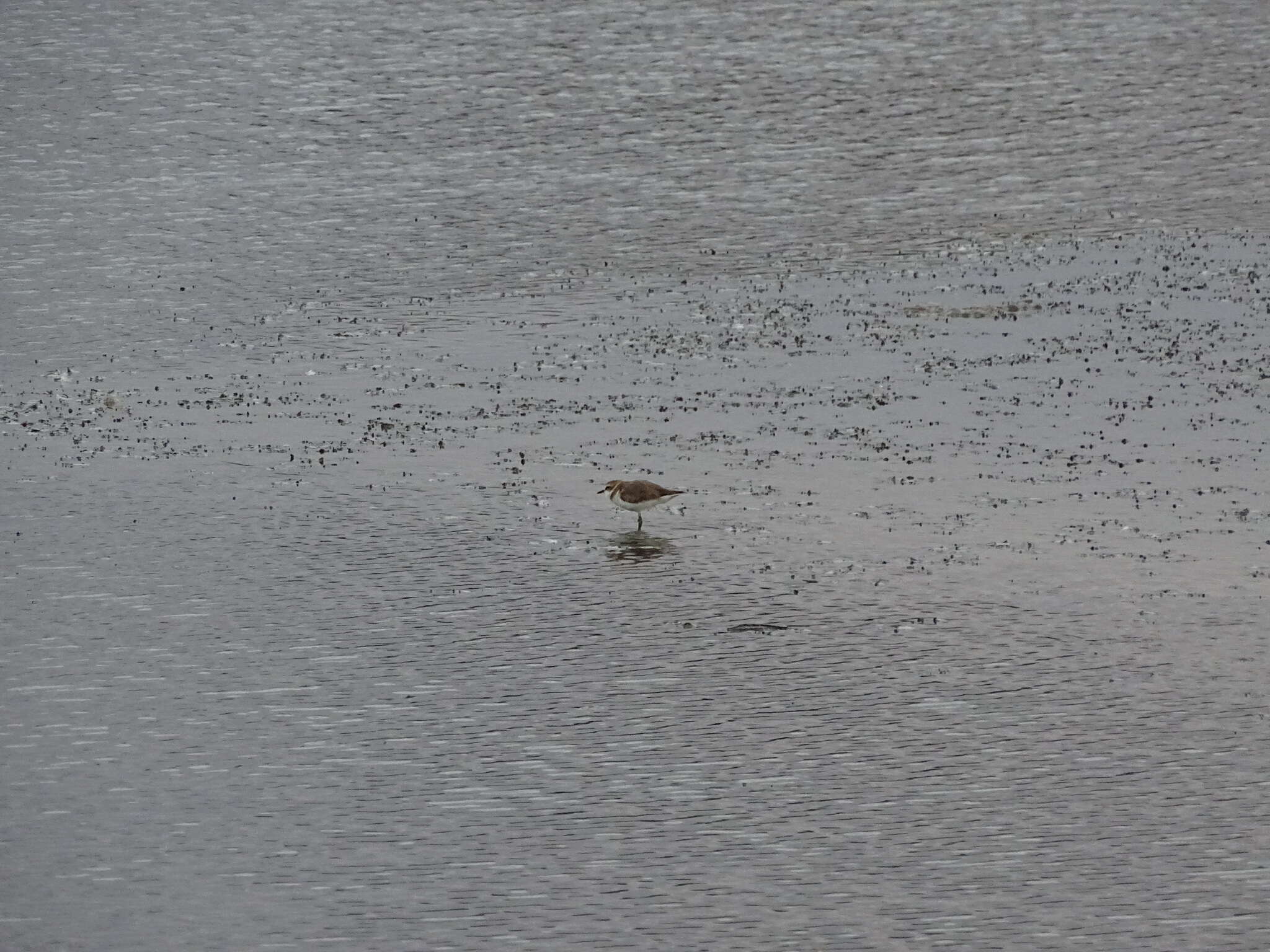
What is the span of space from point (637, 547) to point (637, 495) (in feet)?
2.01

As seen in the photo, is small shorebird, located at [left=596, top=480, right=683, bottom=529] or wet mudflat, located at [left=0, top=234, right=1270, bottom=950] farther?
small shorebird, located at [left=596, top=480, right=683, bottom=529]

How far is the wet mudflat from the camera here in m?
13.9

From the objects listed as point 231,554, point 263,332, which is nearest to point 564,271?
point 263,332

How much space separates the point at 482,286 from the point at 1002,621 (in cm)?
Result: 1683

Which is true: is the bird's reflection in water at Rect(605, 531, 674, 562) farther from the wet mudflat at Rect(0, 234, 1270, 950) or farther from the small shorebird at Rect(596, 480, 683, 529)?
the small shorebird at Rect(596, 480, 683, 529)

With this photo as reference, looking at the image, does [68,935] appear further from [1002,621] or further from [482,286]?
[482,286]

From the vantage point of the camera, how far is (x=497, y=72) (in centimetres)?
5088

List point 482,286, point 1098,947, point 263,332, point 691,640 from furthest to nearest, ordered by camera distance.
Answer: point 482,286 < point 263,332 < point 691,640 < point 1098,947

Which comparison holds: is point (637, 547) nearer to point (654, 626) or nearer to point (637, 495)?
point (637, 495)

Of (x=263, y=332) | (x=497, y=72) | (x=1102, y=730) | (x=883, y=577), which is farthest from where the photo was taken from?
(x=497, y=72)

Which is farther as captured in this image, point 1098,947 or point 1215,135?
point 1215,135

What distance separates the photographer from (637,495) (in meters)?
22.2

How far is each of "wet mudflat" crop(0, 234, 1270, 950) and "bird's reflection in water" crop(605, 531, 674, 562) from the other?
85 mm

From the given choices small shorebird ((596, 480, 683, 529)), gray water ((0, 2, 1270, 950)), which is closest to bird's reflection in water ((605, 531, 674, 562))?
gray water ((0, 2, 1270, 950))
